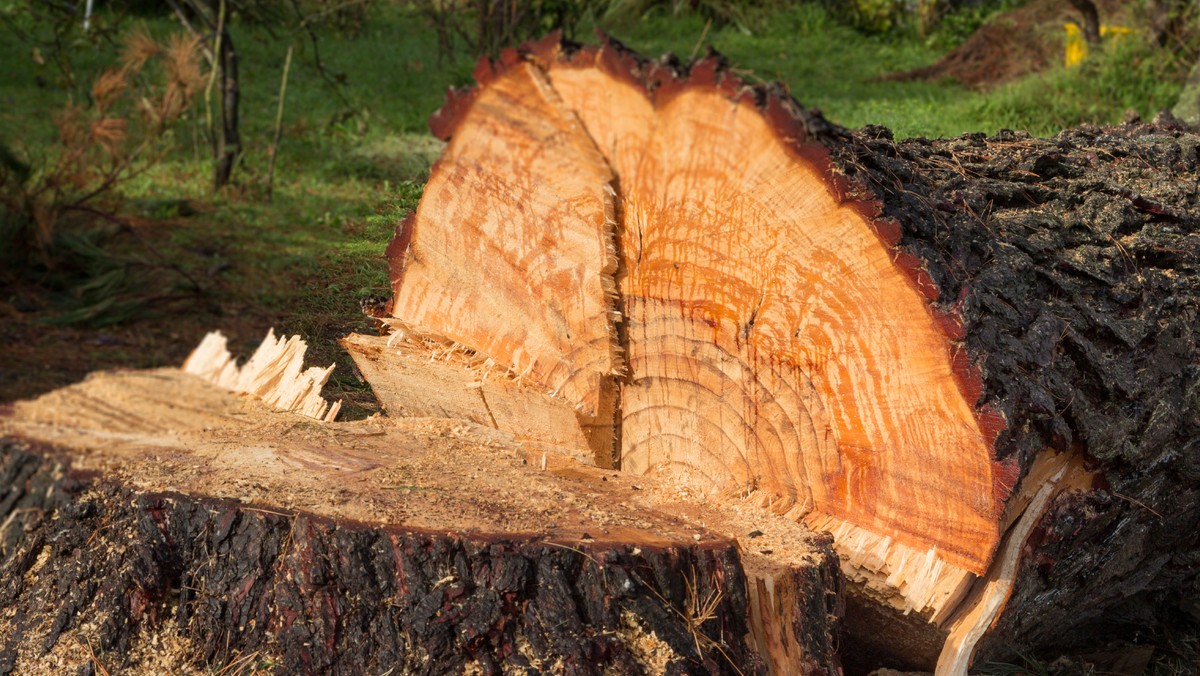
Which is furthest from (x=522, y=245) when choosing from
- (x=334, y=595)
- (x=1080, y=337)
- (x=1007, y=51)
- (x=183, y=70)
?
(x=1007, y=51)

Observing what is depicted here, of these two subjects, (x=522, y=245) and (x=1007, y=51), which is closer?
(x=522, y=245)

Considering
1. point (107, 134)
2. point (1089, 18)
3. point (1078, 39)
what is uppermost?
point (1089, 18)

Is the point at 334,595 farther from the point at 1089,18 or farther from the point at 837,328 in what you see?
the point at 1089,18

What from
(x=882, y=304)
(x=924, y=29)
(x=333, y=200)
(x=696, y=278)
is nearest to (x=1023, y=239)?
(x=882, y=304)

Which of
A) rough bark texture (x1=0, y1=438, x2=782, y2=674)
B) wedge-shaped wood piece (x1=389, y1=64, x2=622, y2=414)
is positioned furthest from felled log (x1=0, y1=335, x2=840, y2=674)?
wedge-shaped wood piece (x1=389, y1=64, x2=622, y2=414)

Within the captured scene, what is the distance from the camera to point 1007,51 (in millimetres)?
9602

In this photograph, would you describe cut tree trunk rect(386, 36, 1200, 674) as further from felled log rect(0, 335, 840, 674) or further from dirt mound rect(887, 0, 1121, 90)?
dirt mound rect(887, 0, 1121, 90)

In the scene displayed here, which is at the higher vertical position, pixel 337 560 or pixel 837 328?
pixel 837 328

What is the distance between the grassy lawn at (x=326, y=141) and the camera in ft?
7.82

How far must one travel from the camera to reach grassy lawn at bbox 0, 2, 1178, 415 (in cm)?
238

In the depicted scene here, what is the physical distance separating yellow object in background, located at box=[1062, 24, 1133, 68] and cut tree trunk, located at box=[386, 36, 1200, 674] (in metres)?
6.04

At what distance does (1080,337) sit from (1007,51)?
8.23m

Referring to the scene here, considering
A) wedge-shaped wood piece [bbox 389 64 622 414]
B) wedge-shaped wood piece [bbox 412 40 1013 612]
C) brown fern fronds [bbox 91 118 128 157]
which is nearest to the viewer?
wedge-shaped wood piece [bbox 412 40 1013 612]

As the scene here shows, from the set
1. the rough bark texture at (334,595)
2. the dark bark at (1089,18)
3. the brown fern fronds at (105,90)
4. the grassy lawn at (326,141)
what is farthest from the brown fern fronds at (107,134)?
the dark bark at (1089,18)
